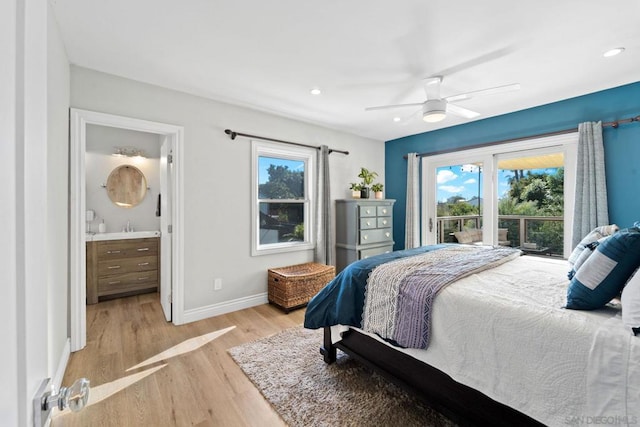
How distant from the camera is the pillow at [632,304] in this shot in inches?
46.7

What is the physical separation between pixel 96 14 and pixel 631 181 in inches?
186

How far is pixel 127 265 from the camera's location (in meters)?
3.89

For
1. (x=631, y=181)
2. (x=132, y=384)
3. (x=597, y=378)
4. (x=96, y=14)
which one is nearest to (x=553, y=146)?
(x=631, y=181)

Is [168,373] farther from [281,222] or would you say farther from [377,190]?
[377,190]

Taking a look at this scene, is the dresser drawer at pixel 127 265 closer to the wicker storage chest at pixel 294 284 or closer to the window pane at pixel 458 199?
the wicker storage chest at pixel 294 284

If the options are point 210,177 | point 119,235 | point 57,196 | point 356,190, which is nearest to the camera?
point 57,196

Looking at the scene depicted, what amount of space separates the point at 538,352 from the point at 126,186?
16.0ft

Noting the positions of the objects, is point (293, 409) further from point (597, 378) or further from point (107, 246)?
point (107, 246)

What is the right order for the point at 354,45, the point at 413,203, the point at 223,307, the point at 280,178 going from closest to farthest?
1. the point at 354,45
2. the point at 223,307
3. the point at 280,178
4. the point at 413,203

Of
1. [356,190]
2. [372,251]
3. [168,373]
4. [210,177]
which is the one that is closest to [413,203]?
[356,190]

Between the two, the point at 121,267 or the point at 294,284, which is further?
the point at 121,267

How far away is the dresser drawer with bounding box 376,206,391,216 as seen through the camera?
4453mm

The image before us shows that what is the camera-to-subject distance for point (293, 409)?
181cm

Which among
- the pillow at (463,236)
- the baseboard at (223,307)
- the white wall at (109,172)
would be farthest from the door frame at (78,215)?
the pillow at (463,236)
